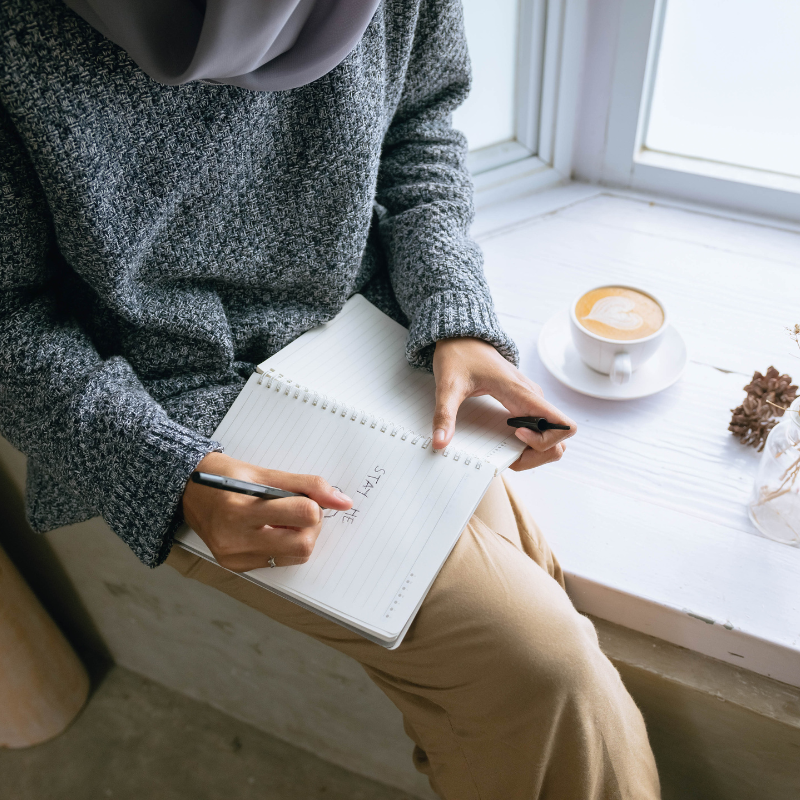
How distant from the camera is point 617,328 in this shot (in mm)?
863

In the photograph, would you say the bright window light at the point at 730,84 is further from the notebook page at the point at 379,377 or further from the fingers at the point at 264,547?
the fingers at the point at 264,547

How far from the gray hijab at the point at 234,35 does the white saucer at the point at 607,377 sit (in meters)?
0.50

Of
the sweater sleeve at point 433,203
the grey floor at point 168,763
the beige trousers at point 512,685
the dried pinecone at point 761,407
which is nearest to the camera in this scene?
the beige trousers at point 512,685

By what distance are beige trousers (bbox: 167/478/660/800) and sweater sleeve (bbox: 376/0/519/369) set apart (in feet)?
0.65

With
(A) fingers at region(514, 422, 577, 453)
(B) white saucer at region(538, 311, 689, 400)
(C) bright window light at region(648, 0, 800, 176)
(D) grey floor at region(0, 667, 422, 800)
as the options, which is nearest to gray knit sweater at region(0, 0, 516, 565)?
(A) fingers at region(514, 422, 577, 453)

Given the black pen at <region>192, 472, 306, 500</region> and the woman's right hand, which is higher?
the black pen at <region>192, 472, 306, 500</region>

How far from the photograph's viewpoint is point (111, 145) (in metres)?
0.56

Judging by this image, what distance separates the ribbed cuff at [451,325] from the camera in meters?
0.69

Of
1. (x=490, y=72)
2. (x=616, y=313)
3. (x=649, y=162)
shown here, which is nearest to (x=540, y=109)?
(x=490, y=72)

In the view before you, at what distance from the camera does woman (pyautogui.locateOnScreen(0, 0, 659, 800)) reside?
53 cm

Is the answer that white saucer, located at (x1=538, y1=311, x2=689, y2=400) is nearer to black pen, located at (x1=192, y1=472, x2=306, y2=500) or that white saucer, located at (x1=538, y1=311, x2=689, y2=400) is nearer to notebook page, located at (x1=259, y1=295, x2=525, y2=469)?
notebook page, located at (x1=259, y1=295, x2=525, y2=469)

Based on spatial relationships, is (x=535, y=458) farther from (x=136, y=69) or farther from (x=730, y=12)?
(x=730, y=12)

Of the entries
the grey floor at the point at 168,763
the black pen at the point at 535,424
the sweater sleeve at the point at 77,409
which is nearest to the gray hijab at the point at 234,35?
the sweater sleeve at the point at 77,409

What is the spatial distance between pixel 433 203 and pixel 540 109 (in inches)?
21.7
